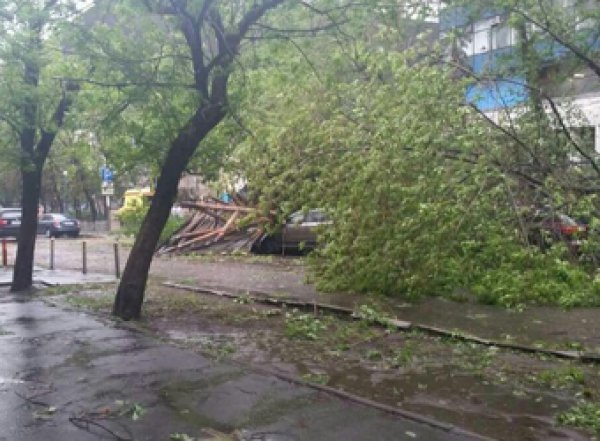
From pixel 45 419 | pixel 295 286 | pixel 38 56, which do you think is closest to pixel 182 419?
pixel 45 419

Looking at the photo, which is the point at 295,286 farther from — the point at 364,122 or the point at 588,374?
the point at 588,374

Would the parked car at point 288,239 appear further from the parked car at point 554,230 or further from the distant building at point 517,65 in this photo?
the parked car at point 554,230

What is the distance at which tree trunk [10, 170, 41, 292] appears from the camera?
14.8 metres

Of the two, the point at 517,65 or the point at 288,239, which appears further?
the point at 288,239

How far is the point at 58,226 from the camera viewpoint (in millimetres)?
37125

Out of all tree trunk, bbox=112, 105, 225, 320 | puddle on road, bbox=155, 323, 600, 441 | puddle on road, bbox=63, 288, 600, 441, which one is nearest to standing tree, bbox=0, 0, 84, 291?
tree trunk, bbox=112, 105, 225, 320

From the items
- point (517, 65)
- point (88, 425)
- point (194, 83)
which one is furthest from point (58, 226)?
point (88, 425)

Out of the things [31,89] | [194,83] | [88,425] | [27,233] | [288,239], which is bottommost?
[88,425]

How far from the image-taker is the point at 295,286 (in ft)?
48.6

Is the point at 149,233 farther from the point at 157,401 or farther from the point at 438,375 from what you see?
the point at 438,375

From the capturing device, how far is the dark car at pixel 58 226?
3712cm

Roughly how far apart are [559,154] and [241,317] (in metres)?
5.82

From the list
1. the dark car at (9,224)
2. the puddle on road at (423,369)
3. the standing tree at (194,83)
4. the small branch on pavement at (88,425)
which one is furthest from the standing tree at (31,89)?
the dark car at (9,224)

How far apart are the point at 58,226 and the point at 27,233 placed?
23120 mm
